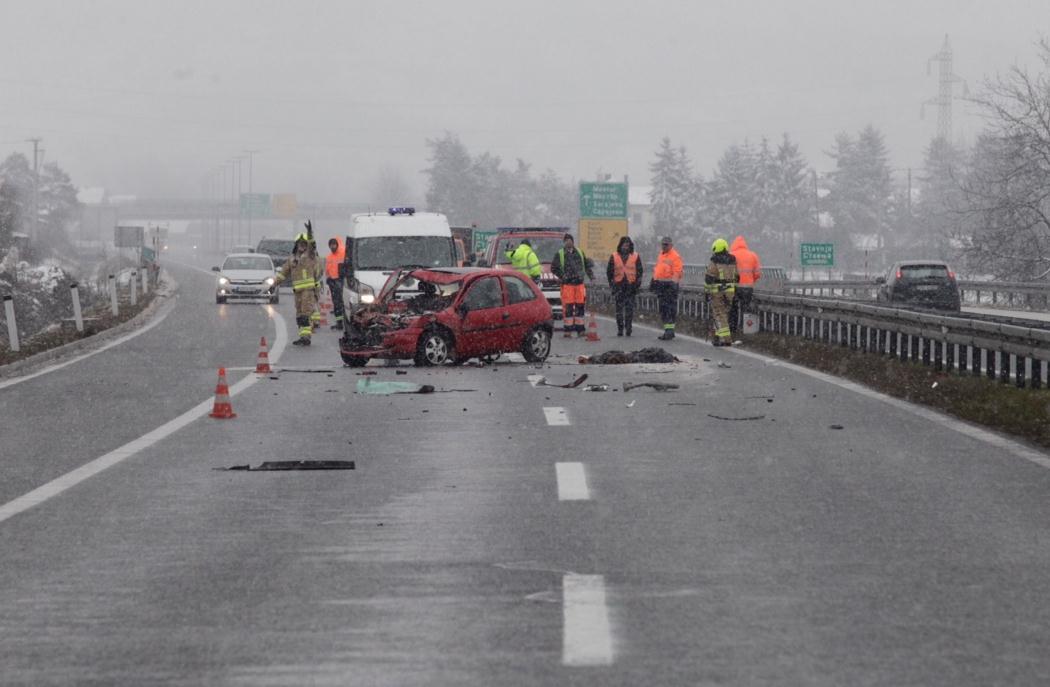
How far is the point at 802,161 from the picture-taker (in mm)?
158375

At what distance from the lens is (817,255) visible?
240ft

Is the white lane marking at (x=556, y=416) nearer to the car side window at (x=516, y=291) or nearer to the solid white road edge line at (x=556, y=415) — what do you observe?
the solid white road edge line at (x=556, y=415)

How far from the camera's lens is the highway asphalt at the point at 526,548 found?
6.25 metres

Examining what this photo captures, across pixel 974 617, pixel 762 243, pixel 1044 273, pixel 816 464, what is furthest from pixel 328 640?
pixel 762 243

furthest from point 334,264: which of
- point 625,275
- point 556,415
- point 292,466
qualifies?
point 292,466

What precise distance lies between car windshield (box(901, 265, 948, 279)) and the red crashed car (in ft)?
75.7

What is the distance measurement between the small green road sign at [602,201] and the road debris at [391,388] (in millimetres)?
45193

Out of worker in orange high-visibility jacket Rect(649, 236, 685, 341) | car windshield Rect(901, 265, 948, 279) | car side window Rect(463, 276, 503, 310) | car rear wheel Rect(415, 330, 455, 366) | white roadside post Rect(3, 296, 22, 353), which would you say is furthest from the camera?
car windshield Rect(901, 265, 948, 279)

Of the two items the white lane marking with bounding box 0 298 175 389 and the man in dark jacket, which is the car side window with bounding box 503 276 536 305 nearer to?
the white lane marking with bounding box 0 298 175 389

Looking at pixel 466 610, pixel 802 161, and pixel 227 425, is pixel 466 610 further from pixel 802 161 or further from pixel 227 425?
pixel 802 161

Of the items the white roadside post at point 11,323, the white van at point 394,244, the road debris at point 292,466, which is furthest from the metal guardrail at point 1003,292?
the road debris at point 292,466

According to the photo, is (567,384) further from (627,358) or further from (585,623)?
(585,623)

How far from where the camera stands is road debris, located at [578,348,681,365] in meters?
24.3

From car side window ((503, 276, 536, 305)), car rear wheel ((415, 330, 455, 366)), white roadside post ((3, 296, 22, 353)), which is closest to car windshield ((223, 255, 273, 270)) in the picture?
white roadside post ((3, 296, 22, 353))
